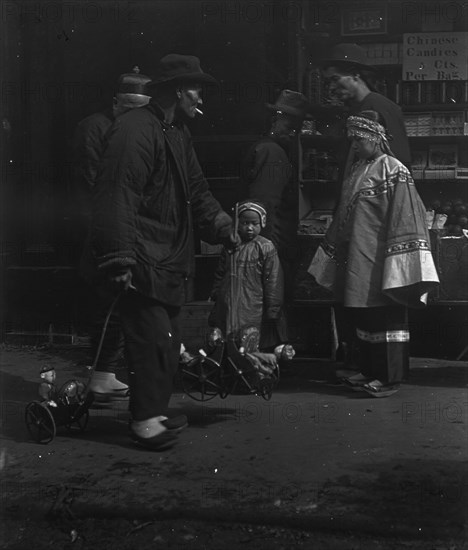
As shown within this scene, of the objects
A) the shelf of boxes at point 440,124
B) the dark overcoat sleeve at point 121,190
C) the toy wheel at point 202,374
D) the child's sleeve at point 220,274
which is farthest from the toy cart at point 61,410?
the shelf of boxes at point 440,124

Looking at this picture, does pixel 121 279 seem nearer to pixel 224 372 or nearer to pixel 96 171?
pixel 224 372

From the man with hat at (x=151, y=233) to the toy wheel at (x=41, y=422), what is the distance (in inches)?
17.0

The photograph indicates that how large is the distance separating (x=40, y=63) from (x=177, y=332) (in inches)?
119

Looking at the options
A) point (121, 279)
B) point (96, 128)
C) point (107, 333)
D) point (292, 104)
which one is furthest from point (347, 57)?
point (121, 279)

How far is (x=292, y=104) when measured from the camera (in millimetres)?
6680

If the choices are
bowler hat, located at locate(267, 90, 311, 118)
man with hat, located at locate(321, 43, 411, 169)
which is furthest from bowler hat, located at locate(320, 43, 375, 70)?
bowler hat, located at locate(267, 90, 311, 118)

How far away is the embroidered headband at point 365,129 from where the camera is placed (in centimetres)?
566

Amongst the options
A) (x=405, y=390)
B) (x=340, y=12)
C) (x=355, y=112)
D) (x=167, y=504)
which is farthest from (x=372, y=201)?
(x=167, y=504)

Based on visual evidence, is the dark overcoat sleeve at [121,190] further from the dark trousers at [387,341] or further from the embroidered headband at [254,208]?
the dark trousers at [387,341]

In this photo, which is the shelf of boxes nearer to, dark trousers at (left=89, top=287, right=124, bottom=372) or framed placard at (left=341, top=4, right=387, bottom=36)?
framed placard at (left=341, top=4, right=387, bottom=36)

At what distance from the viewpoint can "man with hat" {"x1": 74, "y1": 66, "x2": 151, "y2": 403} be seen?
5.36 meters

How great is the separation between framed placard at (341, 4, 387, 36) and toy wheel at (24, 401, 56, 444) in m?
4.14

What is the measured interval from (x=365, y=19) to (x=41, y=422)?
172 inches

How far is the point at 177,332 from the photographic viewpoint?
15.6ft
